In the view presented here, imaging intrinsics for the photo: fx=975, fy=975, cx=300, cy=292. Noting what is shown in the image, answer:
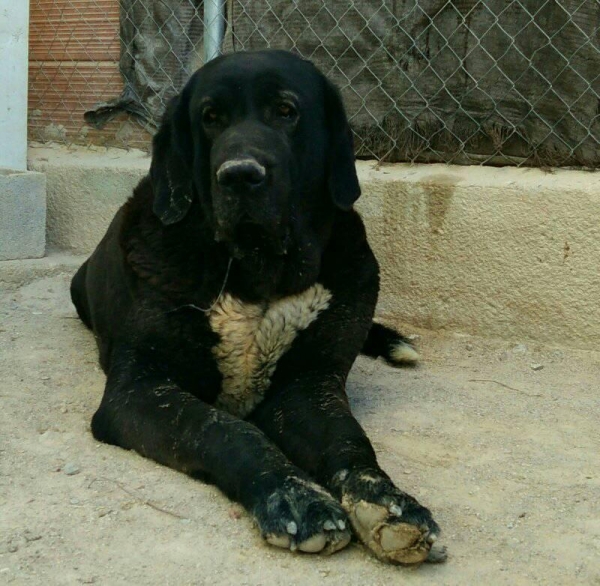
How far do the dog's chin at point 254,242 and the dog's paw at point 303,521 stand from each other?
2.97 ft

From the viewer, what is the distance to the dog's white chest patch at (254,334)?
3.16 meters

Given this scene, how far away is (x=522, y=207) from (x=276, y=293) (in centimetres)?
146

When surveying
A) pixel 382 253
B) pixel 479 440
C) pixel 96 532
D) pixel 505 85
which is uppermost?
pixel 505 85

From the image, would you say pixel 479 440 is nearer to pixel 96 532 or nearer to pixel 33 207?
pixel 96 532

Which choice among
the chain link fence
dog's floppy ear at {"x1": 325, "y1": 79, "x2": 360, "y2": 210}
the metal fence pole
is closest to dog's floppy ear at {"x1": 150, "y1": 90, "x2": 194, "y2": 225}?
dog's floppy ear at {"x1": 325, "y1": 79, "x2": 360, "y2": 210}

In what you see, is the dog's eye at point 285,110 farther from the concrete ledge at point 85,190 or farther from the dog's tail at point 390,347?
the concrete ledge at point 85,190

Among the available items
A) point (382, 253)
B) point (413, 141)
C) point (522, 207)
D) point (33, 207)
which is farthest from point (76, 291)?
point (522, 207)

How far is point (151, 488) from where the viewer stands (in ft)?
8.75

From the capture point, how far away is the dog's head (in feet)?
9.45

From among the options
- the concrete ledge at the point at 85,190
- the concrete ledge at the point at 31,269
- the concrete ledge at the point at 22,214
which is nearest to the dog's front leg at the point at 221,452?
the concrete ledge at the point at 31,269

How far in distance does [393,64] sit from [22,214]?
2.06 metres

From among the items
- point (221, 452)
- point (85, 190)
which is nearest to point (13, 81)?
point (85, 190)

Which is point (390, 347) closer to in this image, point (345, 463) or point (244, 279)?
point (244, 279)

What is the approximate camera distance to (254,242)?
3.09 meters
